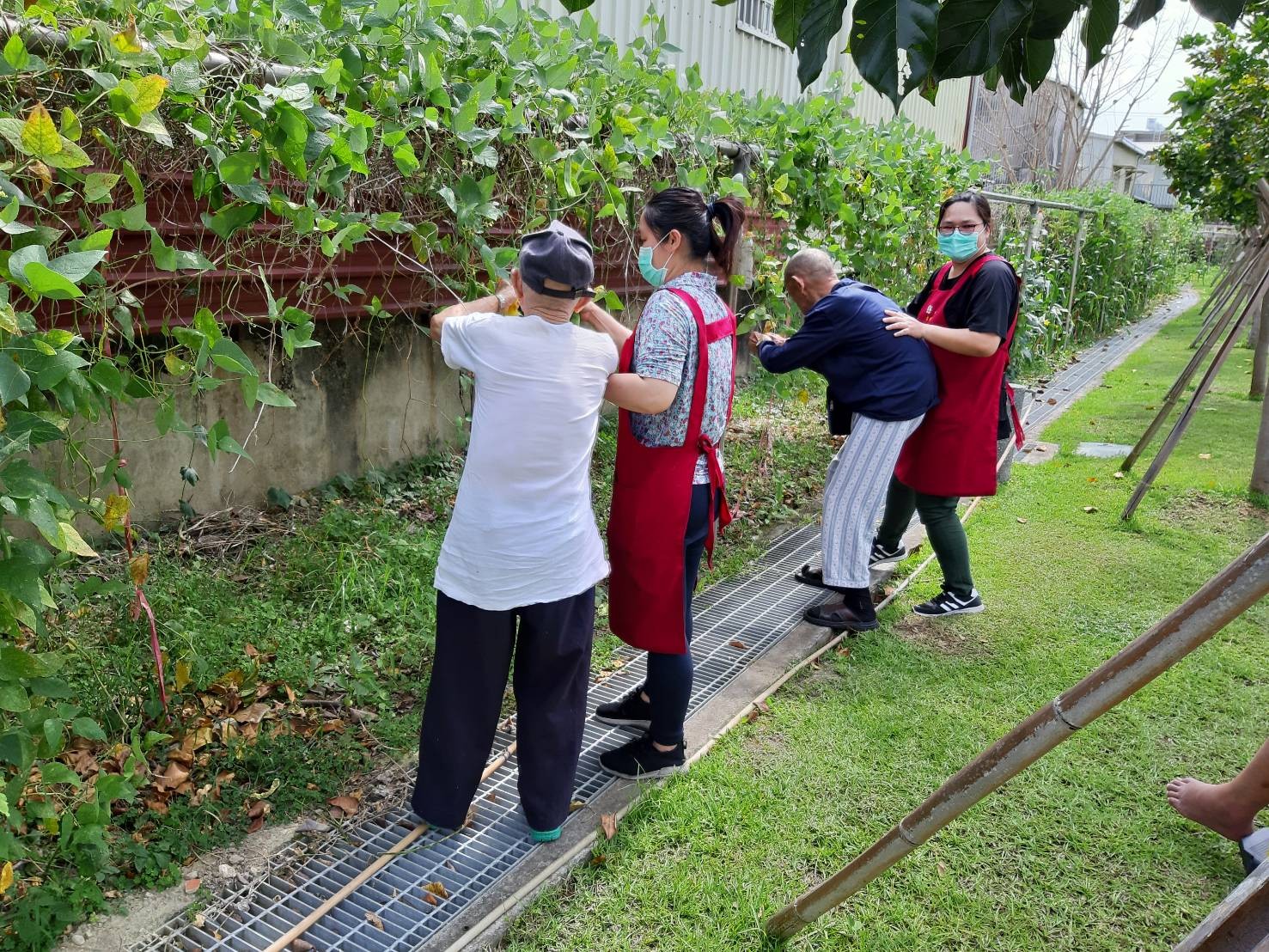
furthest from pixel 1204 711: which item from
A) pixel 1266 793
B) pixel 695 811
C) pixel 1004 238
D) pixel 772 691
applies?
pixel 1004 238

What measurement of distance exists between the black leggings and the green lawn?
21cm

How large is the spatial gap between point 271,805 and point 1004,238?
9.62 metres

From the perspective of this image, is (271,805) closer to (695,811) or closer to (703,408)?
(695,811)

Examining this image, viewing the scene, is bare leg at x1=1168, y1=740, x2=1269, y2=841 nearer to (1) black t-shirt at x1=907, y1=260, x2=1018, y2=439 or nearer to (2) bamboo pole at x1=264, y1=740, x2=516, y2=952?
(1) black t-shirt at x1=907, y1=260, x2=1018, y2=439

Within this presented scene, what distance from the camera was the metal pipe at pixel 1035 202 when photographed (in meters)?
8.91

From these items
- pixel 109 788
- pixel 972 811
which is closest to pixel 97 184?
pixel 109 788

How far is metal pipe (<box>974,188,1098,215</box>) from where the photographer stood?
29.2ft

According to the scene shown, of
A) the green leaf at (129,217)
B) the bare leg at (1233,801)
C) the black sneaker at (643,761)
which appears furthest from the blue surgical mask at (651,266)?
Result: the bare leg at (1233,801)

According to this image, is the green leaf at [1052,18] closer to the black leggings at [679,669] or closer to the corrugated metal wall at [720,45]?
the black leggings at [679,669]

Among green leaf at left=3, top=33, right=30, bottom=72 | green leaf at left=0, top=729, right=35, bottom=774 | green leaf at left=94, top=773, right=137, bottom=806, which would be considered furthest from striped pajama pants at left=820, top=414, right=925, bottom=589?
green leaf at left=3, top=33, right=30, bottom=72

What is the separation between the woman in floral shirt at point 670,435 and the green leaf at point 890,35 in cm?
162

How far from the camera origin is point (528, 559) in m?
2.71

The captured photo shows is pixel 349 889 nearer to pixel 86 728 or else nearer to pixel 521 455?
pixel 86 728

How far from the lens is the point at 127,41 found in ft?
6.98
